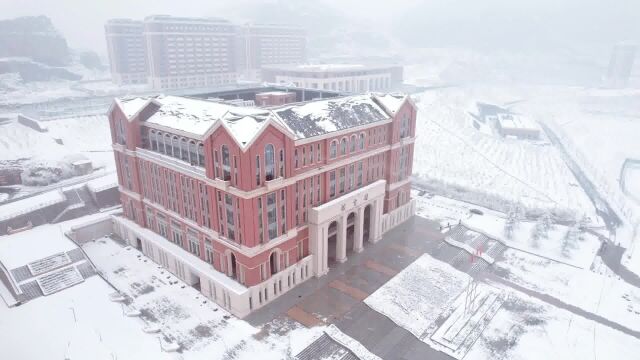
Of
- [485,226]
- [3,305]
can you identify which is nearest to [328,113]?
[485,226]

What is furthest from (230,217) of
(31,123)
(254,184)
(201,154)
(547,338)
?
(31,123)

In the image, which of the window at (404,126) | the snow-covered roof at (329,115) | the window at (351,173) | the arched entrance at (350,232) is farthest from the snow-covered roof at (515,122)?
the window at (351,173)

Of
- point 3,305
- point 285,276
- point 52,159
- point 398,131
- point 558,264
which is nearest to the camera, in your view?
point 3,305

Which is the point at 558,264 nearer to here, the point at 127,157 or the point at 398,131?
the point at 398,131

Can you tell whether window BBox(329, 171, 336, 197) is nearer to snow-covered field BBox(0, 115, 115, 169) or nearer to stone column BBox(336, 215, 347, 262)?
stone column BBox(336, 215, 347, 262)

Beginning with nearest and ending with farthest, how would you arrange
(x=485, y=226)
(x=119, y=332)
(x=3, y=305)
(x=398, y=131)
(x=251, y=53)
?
(x=119, y=332) < (x=3, y=305) < (x=398, y=131) < (x=485, y=226) < (x=251, y=53)

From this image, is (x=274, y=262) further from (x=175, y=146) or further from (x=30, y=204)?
(x=30, y=204)
